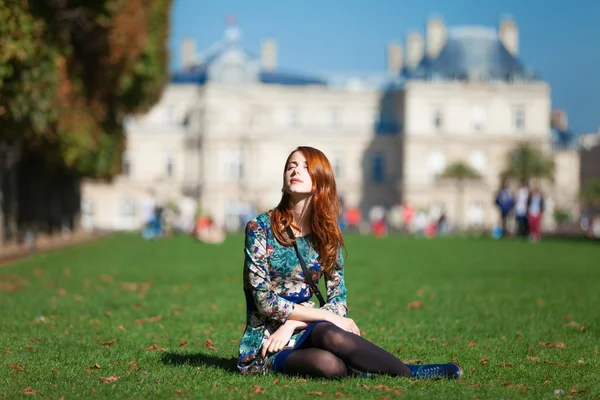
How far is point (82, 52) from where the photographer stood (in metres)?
22.4

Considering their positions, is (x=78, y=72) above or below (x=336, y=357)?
above

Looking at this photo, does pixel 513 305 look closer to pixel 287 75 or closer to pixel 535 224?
pixel 535 224

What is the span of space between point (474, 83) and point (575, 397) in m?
64.5

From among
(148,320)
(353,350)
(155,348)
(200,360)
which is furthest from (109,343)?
(353,350)

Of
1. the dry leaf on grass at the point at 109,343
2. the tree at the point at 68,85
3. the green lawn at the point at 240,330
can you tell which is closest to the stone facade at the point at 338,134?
the tree at the point at 68,85

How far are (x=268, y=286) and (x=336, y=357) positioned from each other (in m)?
0.48

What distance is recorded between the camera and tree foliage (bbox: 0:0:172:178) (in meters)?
15.8

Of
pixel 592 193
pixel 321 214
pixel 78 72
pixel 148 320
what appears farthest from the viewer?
pixel 592 193

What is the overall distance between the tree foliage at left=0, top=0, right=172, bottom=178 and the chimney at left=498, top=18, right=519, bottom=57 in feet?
150

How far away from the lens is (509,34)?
71.5m

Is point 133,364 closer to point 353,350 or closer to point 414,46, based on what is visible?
point 353,350

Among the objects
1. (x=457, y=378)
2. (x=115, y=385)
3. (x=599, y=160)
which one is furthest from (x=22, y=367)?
(x=599, y=160)

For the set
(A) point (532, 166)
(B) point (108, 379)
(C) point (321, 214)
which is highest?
(C) point (321, 214)

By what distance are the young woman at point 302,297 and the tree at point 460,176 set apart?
58.3 metres
